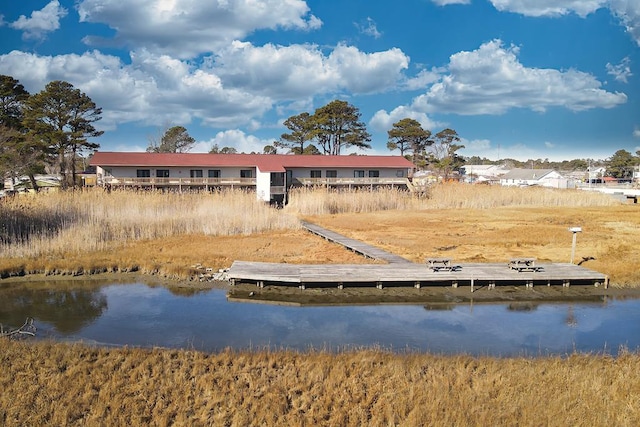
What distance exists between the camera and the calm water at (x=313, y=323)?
32.6 ft

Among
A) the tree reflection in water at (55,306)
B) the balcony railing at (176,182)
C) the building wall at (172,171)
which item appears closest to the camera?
the tree reflection in water at (55,306)

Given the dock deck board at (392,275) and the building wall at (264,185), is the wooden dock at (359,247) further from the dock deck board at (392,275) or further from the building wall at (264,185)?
the building wall at (264,185)

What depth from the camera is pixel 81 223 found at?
1978 centimetres

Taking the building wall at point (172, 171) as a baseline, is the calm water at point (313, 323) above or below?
below

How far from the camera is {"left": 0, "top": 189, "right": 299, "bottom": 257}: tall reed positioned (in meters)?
17.9

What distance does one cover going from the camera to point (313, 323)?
11.3m

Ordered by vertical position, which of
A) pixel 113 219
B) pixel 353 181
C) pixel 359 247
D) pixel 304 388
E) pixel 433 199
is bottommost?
pixel 304 388

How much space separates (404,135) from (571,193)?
2460 centimetres

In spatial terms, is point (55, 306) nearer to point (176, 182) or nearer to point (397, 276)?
point (397, 276)

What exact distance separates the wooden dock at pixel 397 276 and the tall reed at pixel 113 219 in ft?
24.0

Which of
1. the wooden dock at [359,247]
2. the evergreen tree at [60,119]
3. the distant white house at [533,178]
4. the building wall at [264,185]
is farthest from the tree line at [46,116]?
the distant white house at [533,178]

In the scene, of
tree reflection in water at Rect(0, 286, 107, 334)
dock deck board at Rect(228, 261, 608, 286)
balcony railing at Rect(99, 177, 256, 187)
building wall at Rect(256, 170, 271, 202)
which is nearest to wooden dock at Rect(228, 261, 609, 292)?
dock deck board at Rect(228, 261, 608, 286)

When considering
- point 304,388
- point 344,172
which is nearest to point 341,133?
point 344,172

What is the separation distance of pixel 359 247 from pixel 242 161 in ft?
83.3
